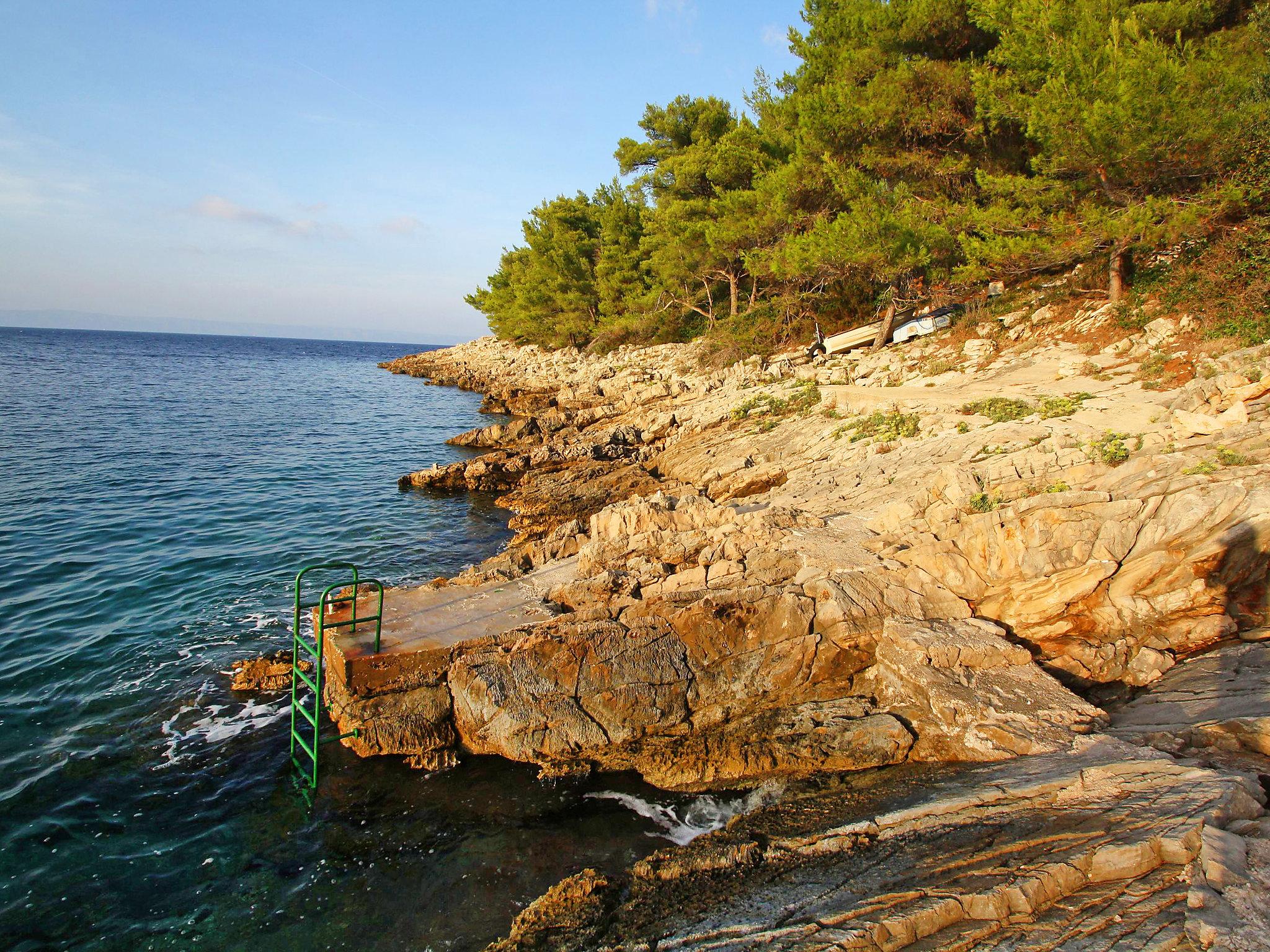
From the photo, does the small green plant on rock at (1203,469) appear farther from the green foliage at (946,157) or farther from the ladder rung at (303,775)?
the ladder rung at (303,775)

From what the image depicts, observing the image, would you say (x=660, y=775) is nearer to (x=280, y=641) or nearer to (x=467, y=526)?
(x=280, y=641)

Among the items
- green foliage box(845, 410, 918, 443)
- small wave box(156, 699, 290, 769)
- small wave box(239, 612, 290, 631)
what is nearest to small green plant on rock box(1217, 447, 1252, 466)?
green foliage box(845, 410, 918, 443)

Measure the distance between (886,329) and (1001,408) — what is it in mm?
10497

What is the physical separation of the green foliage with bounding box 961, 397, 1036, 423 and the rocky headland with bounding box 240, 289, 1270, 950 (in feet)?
0.38

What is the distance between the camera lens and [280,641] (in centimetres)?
1107

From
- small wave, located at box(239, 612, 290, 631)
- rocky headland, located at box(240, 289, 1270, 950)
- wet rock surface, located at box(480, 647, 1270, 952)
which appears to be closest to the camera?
wet rock surface, located at box(480, 647, 1270, 952)

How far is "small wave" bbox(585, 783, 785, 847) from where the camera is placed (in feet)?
22.7

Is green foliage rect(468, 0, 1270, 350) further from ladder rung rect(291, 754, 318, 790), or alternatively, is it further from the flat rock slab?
ladder rung rect(291, 754, 318, 790)

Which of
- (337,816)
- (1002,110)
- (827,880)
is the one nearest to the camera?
(827,880)

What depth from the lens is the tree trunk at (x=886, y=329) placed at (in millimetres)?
22828

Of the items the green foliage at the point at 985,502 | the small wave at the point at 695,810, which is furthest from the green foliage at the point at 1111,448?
the small wave at the point at 695,810

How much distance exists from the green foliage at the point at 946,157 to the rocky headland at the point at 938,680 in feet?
11.1

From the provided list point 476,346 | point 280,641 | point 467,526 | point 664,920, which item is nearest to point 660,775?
point 664,920

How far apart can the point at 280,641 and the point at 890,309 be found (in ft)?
70.1
